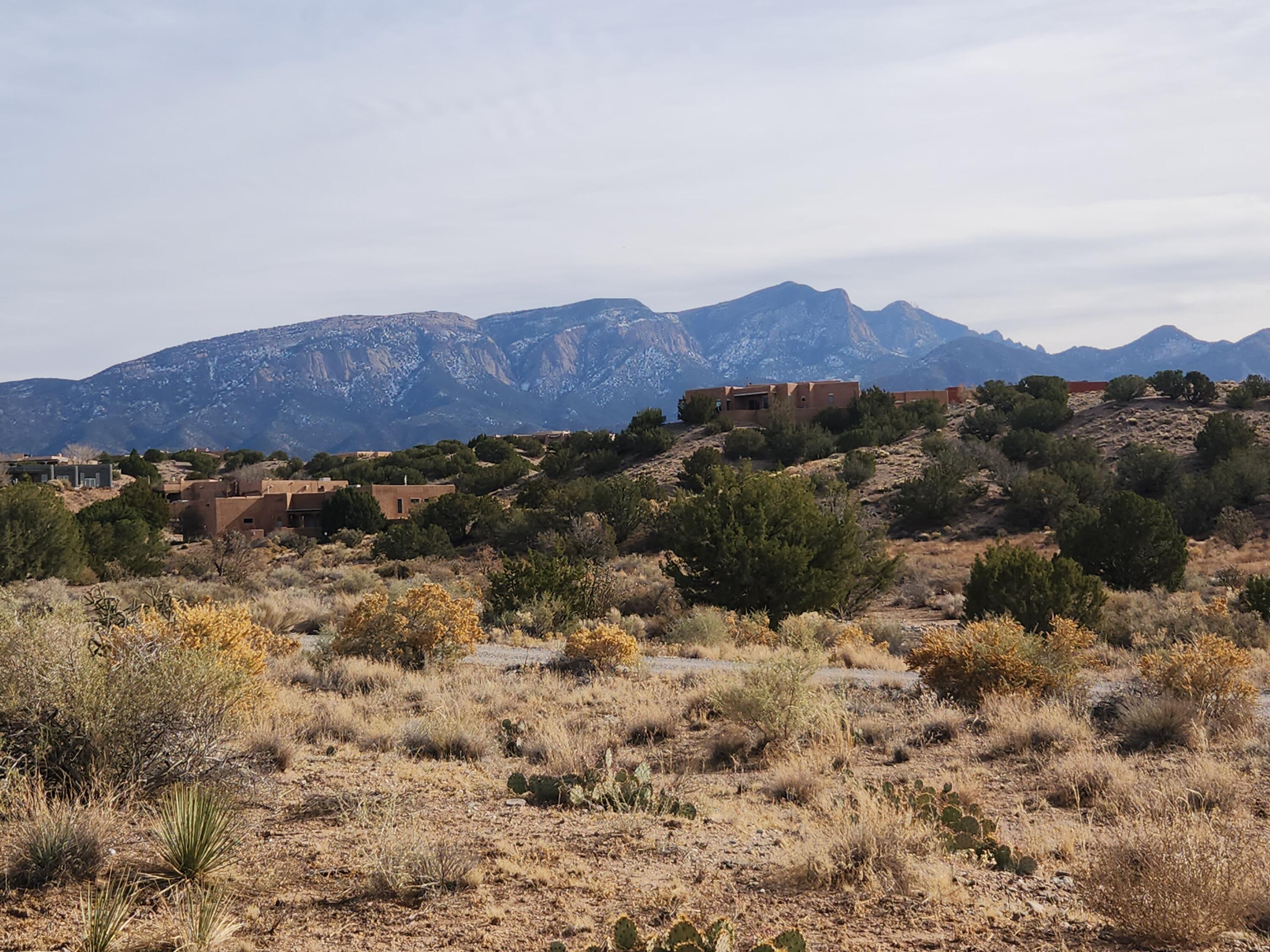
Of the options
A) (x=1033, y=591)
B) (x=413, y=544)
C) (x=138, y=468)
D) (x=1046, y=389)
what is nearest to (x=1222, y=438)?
(x=1046, y=389)

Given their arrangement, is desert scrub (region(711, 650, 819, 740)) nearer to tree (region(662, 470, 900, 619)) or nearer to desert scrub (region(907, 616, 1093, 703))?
desert scrub (region(907, 616, 1093, 703))

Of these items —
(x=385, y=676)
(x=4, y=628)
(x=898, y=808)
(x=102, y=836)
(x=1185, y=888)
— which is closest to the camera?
(x=1185, y=888)

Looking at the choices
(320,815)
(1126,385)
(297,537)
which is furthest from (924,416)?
(320,815)

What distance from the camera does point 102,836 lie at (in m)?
6.26

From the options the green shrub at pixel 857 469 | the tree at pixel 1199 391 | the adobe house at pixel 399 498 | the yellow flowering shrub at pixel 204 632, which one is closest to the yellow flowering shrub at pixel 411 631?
the yellow flowering shrub at pixel 204 632

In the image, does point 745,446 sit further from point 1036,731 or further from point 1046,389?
point 1036,731

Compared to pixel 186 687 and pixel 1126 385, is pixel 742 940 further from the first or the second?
pixel 1126 385

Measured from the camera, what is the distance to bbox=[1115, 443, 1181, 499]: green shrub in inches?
1930

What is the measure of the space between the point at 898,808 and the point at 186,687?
5.23 metres

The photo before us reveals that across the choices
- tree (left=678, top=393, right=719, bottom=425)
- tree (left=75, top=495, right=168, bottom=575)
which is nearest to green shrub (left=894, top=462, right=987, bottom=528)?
tree (left=678, top=393, right=719, bottom=425)

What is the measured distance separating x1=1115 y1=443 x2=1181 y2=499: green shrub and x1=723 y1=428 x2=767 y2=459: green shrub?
798 inches

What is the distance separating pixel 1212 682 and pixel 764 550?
11494 mm

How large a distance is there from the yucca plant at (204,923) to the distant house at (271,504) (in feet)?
174

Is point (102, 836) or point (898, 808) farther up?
point (102, 836)
